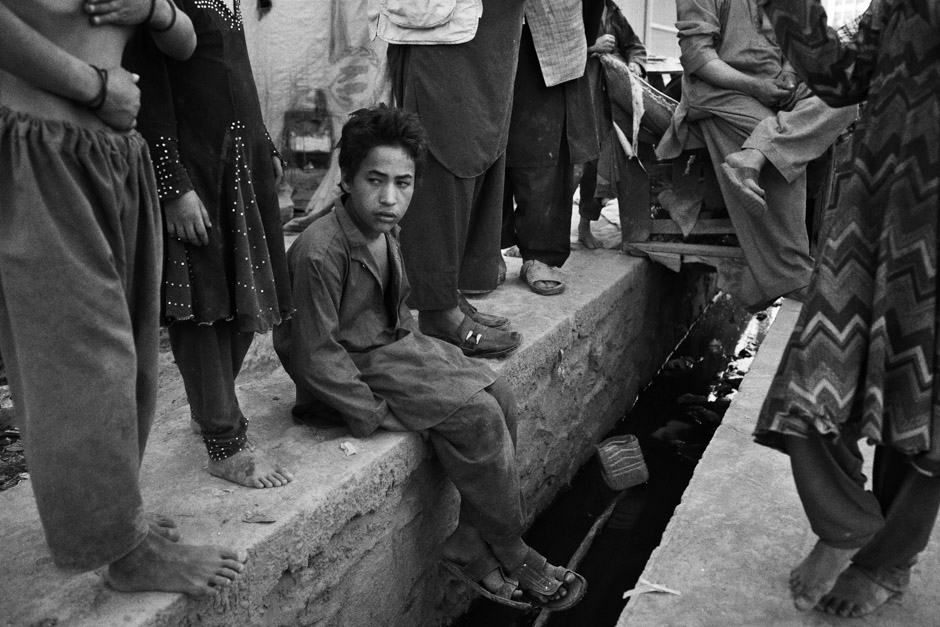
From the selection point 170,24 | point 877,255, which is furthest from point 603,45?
point 170,24

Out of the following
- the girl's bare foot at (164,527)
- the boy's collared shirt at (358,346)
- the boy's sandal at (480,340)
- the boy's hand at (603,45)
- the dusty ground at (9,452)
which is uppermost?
the boy's hand at (603,45)

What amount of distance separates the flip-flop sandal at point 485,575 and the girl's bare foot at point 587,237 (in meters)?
2.74

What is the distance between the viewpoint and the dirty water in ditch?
3.39 meters

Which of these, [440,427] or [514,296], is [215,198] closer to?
[440,427]

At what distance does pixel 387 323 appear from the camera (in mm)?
2682

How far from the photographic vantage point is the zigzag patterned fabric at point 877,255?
64.0 inches

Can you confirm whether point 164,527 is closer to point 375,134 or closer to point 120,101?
point 120,101

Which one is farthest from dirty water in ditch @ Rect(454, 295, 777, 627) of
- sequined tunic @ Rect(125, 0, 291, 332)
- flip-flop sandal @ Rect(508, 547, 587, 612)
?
sequined tunic @ Rect(125, 0, 291, 332)

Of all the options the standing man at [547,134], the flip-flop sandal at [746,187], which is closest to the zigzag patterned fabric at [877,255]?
the standing man at [547,134]

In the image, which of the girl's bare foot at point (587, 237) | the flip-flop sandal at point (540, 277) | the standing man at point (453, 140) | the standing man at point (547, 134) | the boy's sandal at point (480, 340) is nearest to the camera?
the standing man at point (453, 140)

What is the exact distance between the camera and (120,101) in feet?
5.23

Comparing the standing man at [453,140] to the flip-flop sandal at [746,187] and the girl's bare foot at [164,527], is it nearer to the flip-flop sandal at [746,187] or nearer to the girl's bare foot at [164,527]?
the girl's bare foot at [164,527]

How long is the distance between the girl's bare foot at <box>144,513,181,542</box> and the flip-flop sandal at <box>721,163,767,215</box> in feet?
10.6

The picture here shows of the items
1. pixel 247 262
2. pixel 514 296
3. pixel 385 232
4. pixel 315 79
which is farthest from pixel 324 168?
pixel 247 262
